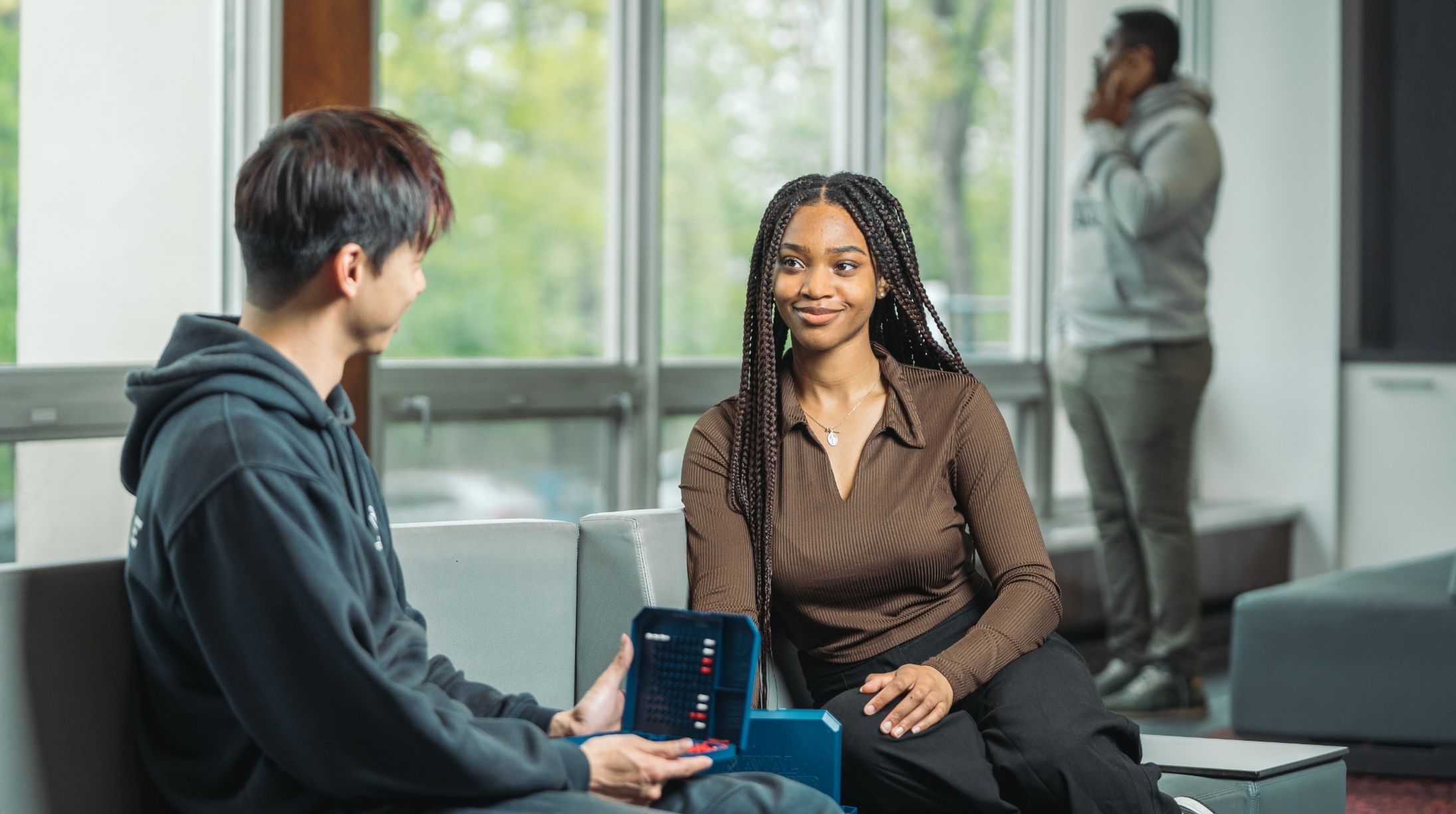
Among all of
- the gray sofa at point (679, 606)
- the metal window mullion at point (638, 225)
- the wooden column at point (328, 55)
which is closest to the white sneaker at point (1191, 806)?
the gray sofa at point (679, 606)

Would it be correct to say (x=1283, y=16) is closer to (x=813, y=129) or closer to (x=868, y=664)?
(x=813, y=129)

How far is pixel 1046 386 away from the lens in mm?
5605

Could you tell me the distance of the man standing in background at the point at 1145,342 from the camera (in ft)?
13.8

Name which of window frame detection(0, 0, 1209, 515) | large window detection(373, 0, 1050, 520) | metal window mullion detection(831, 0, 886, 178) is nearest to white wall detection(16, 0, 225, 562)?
window frame detection(0, 0, 1209, 515)

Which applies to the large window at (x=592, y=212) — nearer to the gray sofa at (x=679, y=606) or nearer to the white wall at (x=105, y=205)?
the white wall at (x=105, y=205)

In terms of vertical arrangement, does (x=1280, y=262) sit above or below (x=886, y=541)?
above

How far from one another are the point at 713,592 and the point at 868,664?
0.83 ft

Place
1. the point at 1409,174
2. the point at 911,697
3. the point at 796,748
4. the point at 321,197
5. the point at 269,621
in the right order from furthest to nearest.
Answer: the point at 1409,174 → the point at 911,697 → the point at 796,748 → the point at 321,197 → the point at 269,621

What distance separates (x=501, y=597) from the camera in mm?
1987

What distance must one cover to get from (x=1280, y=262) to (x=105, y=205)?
4580mm

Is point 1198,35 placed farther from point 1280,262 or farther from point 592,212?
point 592,212

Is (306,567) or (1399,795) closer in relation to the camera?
(306,567)

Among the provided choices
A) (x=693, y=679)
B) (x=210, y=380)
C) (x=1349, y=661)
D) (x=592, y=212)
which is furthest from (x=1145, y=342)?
(x=210, y=380)

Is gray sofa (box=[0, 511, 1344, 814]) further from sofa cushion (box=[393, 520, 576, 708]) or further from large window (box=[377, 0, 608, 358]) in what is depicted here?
large window (box=[377, 0, 608, 358])
